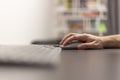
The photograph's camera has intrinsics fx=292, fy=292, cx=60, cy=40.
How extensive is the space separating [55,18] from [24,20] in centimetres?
101

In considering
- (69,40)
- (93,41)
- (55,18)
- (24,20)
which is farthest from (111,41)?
(55,18)

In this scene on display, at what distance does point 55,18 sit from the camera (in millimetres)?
5023

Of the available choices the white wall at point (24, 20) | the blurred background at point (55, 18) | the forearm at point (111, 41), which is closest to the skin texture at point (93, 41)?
the forearm at point (111, 41)

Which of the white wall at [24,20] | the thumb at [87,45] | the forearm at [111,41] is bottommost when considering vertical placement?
the thumb at [87,45]

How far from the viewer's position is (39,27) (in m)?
4.59

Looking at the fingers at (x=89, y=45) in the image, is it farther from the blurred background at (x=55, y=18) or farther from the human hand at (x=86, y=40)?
the blurred background at (x=55, y=18)

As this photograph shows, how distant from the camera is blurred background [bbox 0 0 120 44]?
3857mm

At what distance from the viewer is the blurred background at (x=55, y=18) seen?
386cm

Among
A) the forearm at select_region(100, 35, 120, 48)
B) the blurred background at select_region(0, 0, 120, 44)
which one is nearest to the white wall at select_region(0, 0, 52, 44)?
the blurred background at select_region(0, 0, 120, 44)

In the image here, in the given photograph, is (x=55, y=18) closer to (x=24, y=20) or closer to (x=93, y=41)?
(x=24, y=20)

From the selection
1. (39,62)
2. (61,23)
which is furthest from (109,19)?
(39,62)

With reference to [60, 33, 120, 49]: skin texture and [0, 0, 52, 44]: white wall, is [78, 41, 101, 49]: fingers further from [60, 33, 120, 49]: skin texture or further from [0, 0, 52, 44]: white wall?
[0, 0, 52, 44]: white wall

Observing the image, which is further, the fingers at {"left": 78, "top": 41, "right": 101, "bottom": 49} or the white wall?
the white wall

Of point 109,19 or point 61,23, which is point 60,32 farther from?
point 109,19
